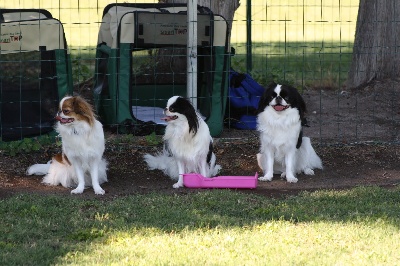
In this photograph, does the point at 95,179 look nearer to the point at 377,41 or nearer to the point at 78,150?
the point at 78,150

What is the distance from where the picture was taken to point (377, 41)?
11336 mm

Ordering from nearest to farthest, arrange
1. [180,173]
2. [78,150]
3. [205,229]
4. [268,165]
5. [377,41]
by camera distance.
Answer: [205,229] < [78,150] < [180,173] < [268,165] < [377,41]

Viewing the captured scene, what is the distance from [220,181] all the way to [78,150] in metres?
1.30

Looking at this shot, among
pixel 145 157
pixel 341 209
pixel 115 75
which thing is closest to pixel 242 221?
pixel 341 209

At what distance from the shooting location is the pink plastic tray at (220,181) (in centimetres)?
807

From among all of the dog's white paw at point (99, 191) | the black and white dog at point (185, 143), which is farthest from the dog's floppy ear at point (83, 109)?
the black and white dog at point (185, 143)

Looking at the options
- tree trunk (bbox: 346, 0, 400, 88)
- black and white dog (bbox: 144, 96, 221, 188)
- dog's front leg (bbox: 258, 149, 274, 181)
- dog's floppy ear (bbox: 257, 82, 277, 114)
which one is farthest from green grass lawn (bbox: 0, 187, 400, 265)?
tree trunk (bbox: 346, 0, 400, 88)

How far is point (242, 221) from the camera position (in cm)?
673

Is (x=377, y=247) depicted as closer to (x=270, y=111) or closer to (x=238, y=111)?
(x=270, y=111)

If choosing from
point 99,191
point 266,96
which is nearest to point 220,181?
point 266,96

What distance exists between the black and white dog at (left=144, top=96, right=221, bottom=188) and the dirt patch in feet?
0.70

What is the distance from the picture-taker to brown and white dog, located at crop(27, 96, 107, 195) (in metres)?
7.82

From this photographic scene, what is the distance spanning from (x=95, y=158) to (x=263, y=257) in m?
2.75

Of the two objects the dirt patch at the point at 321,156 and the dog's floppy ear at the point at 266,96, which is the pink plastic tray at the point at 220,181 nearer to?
the dirt patch at the point at 321,156
